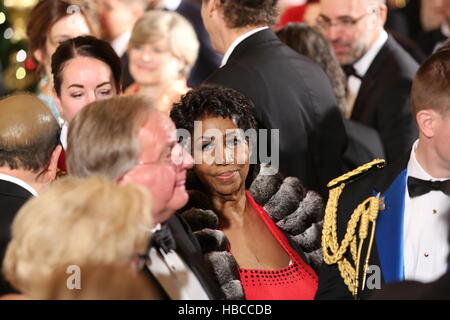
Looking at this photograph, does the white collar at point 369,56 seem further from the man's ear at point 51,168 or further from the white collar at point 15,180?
the white collar at point 15,180

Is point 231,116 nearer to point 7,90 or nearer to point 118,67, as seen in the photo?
point 118,67

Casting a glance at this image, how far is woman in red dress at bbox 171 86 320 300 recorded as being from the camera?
3.22 m

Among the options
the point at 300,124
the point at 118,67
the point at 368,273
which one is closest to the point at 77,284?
the point at 368,273

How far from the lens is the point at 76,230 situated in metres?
1.94

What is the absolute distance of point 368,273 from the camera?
2738 mm

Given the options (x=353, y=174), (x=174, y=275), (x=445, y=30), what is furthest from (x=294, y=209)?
(x=445, y=30)

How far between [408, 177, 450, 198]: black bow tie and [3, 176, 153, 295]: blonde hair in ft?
3.55

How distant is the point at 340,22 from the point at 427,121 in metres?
2.60

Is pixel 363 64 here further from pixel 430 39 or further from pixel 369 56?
pixel 430 39

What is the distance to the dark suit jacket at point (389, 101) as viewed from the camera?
4.79 metres

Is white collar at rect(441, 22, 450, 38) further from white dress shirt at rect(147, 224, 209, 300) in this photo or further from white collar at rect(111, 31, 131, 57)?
white dress shirt at rect(147, 224, 209, 300)

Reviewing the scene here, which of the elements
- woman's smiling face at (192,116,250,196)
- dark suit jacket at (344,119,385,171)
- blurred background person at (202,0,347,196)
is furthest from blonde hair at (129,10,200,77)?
woman's smiling face at (192,116,250,196)

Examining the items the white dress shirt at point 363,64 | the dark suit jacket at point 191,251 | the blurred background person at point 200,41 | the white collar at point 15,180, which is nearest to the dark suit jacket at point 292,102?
the white dress shirt at point 363,64

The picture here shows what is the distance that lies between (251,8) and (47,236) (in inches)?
95.0
